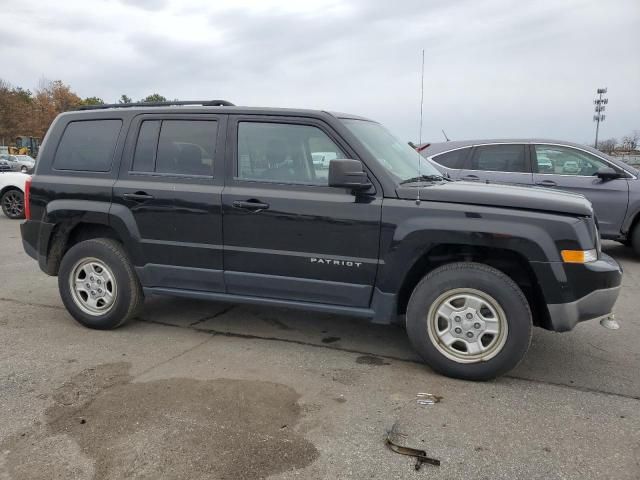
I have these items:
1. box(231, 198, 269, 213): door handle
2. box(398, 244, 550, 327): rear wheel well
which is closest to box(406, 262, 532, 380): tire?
box(398, 244, 550, 327): rear wheel well

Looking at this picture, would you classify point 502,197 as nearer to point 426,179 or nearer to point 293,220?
point 426,179

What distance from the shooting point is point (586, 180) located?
732 cm

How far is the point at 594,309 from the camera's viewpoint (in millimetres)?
3342

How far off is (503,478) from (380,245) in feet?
5.41

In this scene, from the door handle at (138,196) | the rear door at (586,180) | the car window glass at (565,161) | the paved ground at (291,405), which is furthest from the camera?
the car window glass at (565,161)

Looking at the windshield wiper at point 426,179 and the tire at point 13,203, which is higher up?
the windshield wiper at point 426,179

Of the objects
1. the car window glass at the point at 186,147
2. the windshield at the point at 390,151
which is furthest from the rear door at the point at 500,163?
the car window glass at the point at 186,147

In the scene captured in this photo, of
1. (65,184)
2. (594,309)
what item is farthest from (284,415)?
(65,184)

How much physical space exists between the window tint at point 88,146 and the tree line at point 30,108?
43.8 metres

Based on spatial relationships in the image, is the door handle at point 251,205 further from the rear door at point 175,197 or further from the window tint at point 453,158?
the window tint at point 453,158

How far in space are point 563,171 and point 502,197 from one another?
472 cm

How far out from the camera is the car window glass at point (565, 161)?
7.39m

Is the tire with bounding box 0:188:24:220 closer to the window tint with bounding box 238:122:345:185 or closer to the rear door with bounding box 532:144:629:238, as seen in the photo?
the window tint with bounding box 238:122:345:185

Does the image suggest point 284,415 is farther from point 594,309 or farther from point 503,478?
point 594,309
